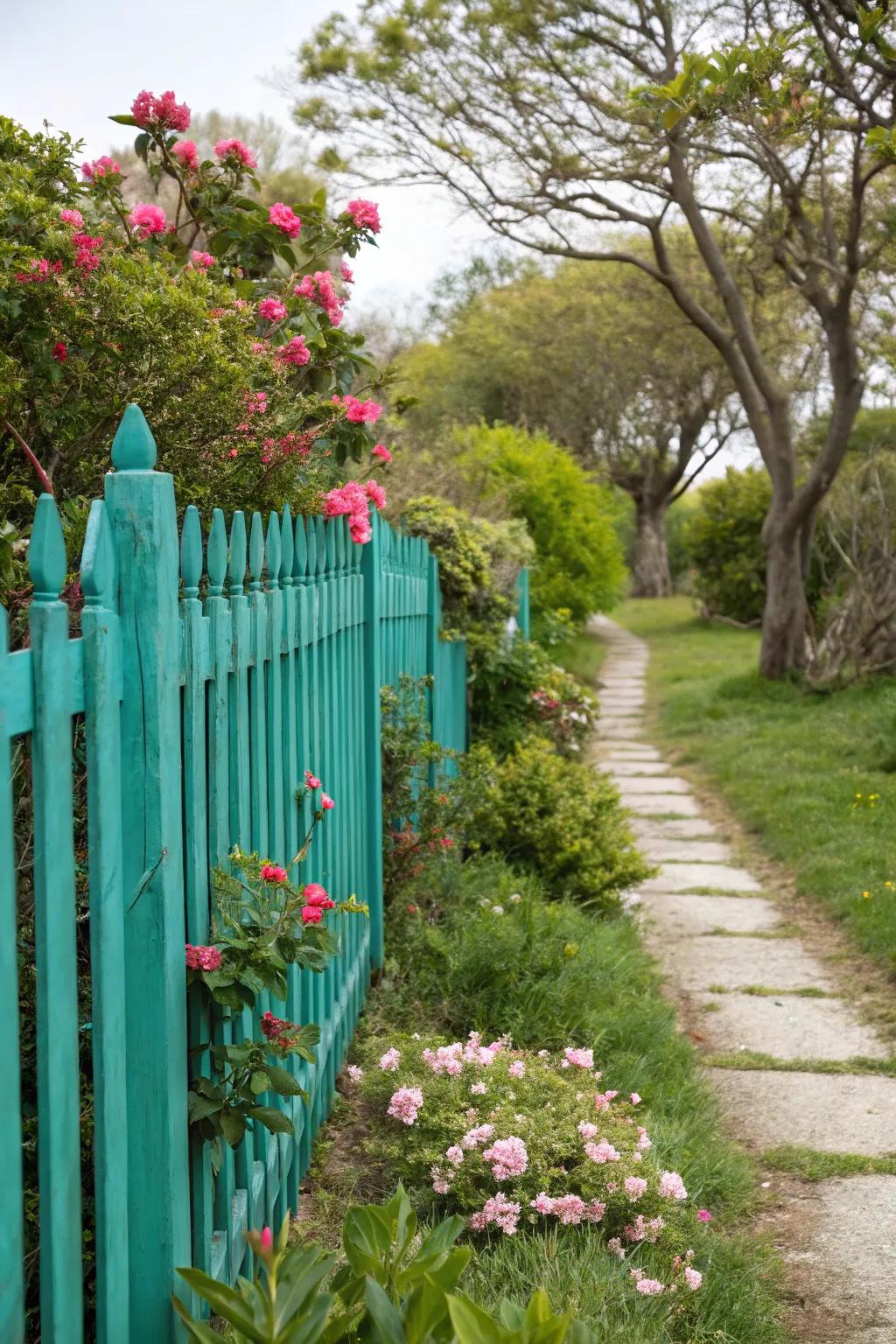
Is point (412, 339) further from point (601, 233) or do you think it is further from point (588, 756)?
point (588, 756)

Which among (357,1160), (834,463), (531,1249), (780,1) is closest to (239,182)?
(357,1160)

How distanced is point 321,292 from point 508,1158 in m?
2.87

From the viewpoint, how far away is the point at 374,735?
4785mm

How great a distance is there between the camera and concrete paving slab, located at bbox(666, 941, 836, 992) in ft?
18.4

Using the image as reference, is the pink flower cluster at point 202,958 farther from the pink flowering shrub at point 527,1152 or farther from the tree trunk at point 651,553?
the tree trunk at point 651,553

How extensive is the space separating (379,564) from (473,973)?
1.53m

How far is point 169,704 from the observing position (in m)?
1.99

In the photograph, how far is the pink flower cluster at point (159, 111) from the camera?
14.5 ft

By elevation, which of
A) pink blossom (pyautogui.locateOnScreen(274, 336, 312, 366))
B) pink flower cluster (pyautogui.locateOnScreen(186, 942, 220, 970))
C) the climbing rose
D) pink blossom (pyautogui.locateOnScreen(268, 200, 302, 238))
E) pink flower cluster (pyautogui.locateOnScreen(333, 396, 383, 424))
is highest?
the climbing rose

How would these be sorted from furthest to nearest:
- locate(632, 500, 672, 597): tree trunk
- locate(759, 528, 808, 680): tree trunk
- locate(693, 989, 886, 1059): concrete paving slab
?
locate(632, 500, 672, 597): tree trunk < locate(759, 528, 808, 680): tree trunk < locate(693, 989, 886, 1059): concrete paving slab

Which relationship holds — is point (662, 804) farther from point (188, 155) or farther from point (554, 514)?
point (554, 514)

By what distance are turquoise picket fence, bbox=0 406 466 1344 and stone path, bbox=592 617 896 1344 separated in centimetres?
140

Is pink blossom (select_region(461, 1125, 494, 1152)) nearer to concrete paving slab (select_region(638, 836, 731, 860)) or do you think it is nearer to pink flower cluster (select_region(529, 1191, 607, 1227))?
→ pink flower cluster (select_region(529, 1191, 607, 1227))

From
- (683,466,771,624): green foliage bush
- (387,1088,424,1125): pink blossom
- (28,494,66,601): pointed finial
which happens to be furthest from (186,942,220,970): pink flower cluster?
(683,466,771,624): green foliage bush
